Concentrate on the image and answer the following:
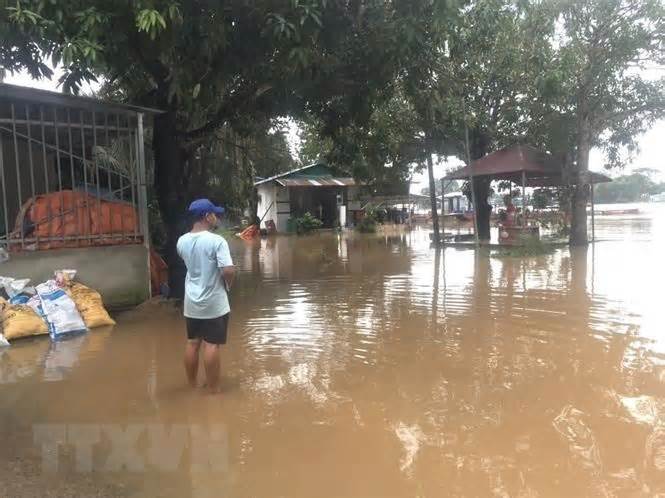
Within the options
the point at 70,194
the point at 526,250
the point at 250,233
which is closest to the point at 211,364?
the point at 70,194

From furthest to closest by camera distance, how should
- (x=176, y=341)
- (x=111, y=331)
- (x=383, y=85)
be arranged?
(x=383, y=85), (x=111, y=331), (x=176, y=341)

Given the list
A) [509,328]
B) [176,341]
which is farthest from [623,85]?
[176,341]

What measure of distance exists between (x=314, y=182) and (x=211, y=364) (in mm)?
25011

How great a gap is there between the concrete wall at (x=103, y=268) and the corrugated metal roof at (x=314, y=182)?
20475mm

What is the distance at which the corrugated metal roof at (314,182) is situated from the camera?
29.0 metres

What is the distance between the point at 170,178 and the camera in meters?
9.90

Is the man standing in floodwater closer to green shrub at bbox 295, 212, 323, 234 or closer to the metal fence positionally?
the metal fence

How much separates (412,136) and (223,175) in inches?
251

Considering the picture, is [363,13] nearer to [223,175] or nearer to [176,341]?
[176,341]

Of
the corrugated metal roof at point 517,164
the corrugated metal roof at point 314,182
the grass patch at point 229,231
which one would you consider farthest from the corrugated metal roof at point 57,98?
the corrugated metal roof at point 314,182

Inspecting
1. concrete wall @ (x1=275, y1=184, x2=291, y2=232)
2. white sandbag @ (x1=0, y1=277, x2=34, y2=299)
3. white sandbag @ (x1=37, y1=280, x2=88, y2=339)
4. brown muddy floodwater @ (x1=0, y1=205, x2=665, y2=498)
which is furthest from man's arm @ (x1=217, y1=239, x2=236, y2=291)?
concrete wall @ (x1=275, y1=184, x2=291, y2=232)

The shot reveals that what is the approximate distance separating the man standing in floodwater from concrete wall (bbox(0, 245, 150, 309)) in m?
3.74

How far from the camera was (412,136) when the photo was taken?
1988 centimetres

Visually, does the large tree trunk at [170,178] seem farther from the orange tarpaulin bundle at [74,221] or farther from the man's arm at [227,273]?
the man's arm at [227,273]
